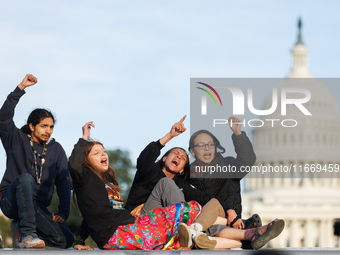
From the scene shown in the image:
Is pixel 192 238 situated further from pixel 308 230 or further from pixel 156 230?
pixel 308 230

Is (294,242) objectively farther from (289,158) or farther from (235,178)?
(235,178)

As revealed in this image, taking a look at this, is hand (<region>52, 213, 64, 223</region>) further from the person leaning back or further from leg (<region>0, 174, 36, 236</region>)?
leg (<region>0, 174, 36, 236</region>)

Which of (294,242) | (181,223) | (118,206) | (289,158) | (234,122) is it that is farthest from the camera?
(289,158)

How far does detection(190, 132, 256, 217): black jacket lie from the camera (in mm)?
7293

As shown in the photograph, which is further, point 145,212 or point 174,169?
point 174,169

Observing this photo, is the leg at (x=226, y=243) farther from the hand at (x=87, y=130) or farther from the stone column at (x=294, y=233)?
the stone column at (x=294, y=233)

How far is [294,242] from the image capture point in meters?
64.1

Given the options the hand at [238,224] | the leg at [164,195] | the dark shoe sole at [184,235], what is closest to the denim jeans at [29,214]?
the leg at [164,195]

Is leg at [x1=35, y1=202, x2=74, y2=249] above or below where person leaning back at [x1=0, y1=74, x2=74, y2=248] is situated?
below

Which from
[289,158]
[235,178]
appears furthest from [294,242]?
[235,178]

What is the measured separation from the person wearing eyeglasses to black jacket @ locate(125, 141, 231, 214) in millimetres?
268

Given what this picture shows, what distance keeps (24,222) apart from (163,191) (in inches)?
55.2

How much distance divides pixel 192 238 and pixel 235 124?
62.4 inches

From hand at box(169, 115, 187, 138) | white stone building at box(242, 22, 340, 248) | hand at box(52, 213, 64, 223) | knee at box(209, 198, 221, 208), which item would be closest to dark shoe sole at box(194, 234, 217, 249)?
knee at box(209, 198, 221, 208)
